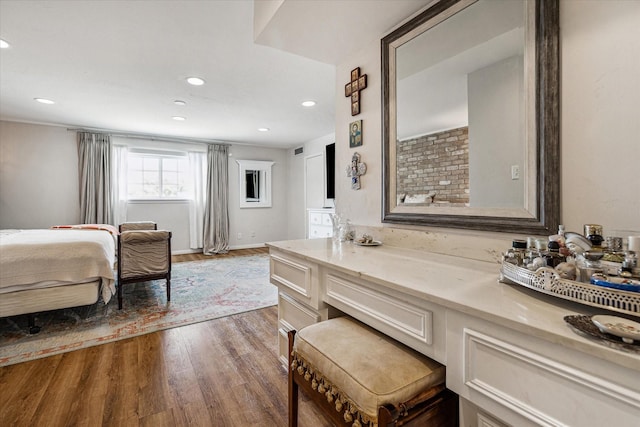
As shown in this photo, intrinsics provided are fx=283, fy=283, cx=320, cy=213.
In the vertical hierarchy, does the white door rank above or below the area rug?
above

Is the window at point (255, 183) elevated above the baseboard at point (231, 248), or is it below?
above

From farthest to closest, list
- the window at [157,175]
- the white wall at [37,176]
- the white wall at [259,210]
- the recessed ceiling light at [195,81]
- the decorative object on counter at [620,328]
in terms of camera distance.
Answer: the white wall at [259,210] < the window at [157,175] < the white wall at [37,176] < the recessed ceiling light at [195,81] < the decorative object on counter at [620,328]

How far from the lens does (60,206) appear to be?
479cm

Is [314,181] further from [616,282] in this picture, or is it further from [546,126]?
[616,282]

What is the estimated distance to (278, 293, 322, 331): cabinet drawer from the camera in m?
1.48

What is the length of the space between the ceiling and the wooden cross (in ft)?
0.58

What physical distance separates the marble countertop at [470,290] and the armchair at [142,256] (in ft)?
7.04

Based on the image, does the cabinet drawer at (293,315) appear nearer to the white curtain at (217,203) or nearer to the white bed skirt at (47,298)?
the white bed skirt at (47,298)

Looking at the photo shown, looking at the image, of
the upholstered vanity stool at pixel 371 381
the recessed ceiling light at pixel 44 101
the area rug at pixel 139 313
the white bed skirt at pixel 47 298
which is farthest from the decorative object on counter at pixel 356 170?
the recessed ceiling light at pixel 44 101

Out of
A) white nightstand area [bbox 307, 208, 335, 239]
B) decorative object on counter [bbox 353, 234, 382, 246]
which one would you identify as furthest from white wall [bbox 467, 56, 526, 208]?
white nightstand area [bbox 307, 208, 335, 239]

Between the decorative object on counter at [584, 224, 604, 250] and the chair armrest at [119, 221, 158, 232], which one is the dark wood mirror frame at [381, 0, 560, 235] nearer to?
the decorative object on counter at [584, 224, 604, 250]

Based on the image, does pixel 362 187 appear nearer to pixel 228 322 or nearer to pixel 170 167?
pixel 228 322

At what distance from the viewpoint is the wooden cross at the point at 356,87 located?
1.83 m

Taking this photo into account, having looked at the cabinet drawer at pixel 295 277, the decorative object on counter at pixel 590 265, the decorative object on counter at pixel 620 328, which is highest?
the decorative object on counter at pixel 590 265
